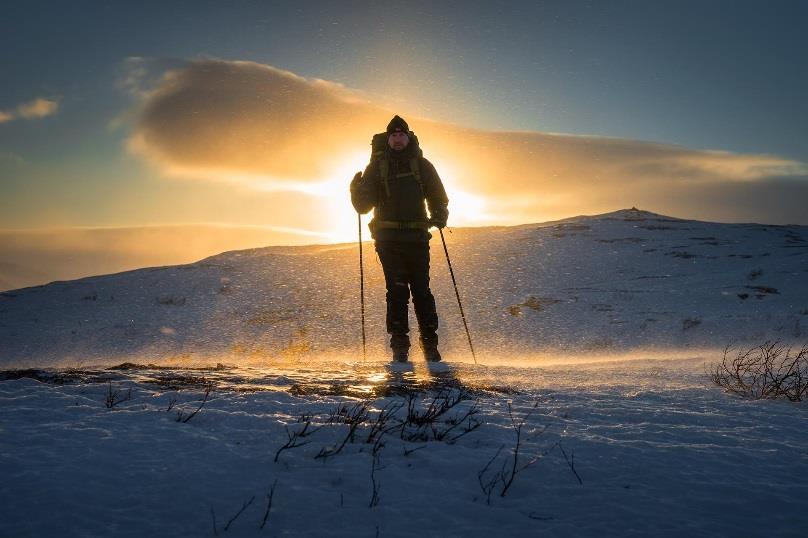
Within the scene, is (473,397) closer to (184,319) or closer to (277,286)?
(184,319)

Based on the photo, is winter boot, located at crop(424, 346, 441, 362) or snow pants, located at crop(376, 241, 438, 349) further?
snow pants, located at crop(376, 241, 438, 349)

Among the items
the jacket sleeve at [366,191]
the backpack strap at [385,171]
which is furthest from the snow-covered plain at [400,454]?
the backpack strap at [385,171]

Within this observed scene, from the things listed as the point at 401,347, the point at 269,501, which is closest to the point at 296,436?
the point at 269,501

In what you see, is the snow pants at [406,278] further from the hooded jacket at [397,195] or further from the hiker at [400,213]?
the hooded jacket at [397,195]

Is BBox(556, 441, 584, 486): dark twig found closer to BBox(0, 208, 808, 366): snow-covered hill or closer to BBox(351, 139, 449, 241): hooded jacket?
BBox(351, 139, 449, 241): hooded jacket

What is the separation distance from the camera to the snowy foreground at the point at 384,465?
6.70 ft

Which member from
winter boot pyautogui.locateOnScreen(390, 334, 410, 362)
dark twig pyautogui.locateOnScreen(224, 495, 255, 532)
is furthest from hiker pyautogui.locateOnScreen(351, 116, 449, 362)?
dark twig pyautogui.locateOnScreen(224, 495, 255, 532)

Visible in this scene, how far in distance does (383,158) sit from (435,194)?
0.79 metres

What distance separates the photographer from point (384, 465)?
252 cm

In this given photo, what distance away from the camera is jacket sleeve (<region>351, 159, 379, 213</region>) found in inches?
302

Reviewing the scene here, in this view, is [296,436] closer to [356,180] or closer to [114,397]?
[114,397]

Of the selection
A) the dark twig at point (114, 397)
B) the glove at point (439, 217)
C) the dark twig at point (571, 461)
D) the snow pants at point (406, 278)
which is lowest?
the dark twig at point (571, 461)

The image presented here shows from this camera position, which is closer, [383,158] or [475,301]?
[383,158]

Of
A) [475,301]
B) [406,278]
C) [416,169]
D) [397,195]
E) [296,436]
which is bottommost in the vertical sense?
[296,436]
